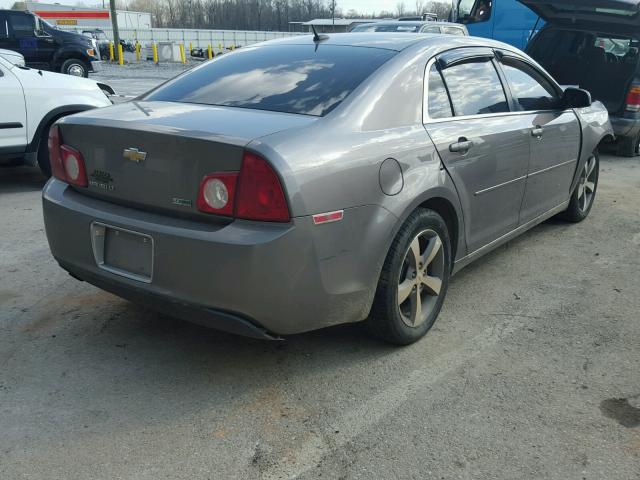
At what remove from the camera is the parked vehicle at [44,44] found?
1753 cm

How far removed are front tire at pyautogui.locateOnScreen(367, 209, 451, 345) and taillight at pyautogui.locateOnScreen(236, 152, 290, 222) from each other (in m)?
0.75

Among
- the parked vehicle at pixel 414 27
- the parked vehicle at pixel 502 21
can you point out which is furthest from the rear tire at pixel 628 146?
the parked vehicle at pixel 502 21

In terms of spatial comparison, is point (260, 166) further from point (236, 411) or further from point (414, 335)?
point (414, 335)

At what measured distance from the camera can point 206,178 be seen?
2652 mm

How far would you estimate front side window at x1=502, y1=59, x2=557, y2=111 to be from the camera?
4293 millimetres

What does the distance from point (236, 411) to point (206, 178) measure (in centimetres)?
103

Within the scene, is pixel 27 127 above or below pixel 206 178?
below

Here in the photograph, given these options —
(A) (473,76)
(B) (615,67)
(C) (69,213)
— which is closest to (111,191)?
(C) (69,213)

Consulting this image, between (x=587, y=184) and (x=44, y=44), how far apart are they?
55.5 feet

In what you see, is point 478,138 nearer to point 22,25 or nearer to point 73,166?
point 73,166

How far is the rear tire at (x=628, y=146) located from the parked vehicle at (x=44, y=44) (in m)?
15.4

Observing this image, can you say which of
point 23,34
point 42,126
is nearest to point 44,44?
point 23,34

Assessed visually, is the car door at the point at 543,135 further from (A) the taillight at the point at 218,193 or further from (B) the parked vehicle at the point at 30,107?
(B) the parked vehicle at the point at 30,107

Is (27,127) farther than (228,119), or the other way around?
(27,127)
